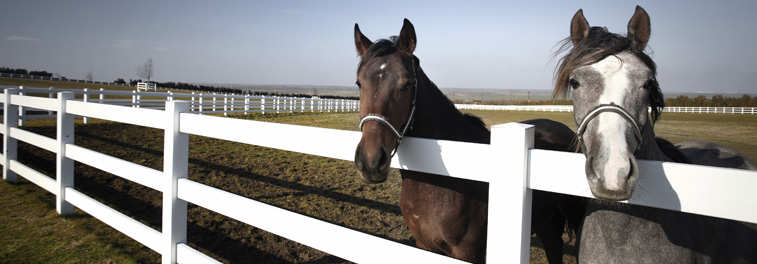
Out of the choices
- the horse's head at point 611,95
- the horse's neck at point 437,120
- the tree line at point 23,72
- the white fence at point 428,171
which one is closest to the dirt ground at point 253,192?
the white fence at point 428,171

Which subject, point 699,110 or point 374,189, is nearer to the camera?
point 374,189

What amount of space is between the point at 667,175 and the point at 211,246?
3740mm

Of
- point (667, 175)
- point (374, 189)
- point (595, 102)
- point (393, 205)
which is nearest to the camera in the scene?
point (667, 175)

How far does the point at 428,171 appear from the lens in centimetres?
177

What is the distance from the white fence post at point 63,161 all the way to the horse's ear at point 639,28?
544 centimetres

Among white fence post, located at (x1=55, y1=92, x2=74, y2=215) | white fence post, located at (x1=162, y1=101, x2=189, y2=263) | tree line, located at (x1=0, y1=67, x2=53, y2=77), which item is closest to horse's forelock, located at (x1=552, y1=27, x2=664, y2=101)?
white fence post, located at (x1=162, y1=101, x2=189, y2=263)

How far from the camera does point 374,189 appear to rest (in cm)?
624

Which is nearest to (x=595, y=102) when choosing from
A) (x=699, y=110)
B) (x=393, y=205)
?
(x=393, y=205)

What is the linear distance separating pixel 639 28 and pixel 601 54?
0.31 metres

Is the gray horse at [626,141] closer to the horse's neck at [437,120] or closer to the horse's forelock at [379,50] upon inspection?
the horse's neck at [437,120]

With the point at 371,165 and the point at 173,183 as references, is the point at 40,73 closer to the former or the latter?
the point at 173,183

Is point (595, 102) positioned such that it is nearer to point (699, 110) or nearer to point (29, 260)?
point (29, 260)

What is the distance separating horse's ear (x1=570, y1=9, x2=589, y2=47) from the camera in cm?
208

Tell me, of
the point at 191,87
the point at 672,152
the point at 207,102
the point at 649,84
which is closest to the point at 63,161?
the point at 649,84
